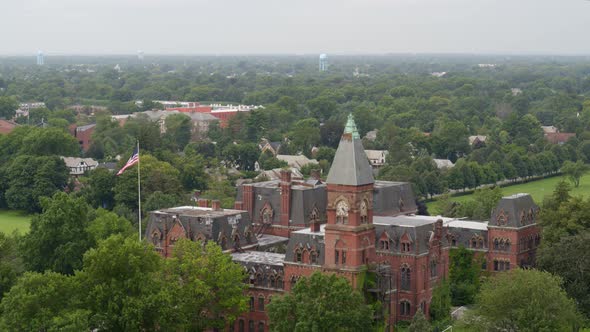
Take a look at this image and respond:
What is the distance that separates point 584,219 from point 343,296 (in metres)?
28.7

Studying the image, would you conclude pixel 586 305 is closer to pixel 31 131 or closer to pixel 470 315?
pixel 470 315

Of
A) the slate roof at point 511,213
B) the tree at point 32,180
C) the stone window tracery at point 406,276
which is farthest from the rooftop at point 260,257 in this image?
the tree at point 32,180

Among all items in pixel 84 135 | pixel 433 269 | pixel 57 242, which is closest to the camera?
pixel 433 269

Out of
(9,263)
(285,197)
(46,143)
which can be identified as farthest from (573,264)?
(46,143)

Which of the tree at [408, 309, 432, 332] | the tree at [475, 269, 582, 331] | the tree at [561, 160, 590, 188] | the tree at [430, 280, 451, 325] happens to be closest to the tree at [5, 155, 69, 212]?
the tree at [430, 280, 451, 325]

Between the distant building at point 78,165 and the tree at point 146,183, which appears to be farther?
the distant building at point 78,165

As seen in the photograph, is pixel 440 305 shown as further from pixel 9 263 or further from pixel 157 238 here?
pixel 9 263

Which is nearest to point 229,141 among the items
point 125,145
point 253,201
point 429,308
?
point 125,145

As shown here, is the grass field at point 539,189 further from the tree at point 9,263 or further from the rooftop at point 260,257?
the tree at point 9,263

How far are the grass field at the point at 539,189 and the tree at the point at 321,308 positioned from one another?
236ft

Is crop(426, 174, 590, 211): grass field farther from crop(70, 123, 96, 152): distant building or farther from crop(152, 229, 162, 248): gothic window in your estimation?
crop(70, 123, 96, 152): distant building

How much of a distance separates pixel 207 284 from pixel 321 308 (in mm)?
10224

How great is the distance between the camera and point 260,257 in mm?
82812

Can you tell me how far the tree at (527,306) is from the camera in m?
70.3
